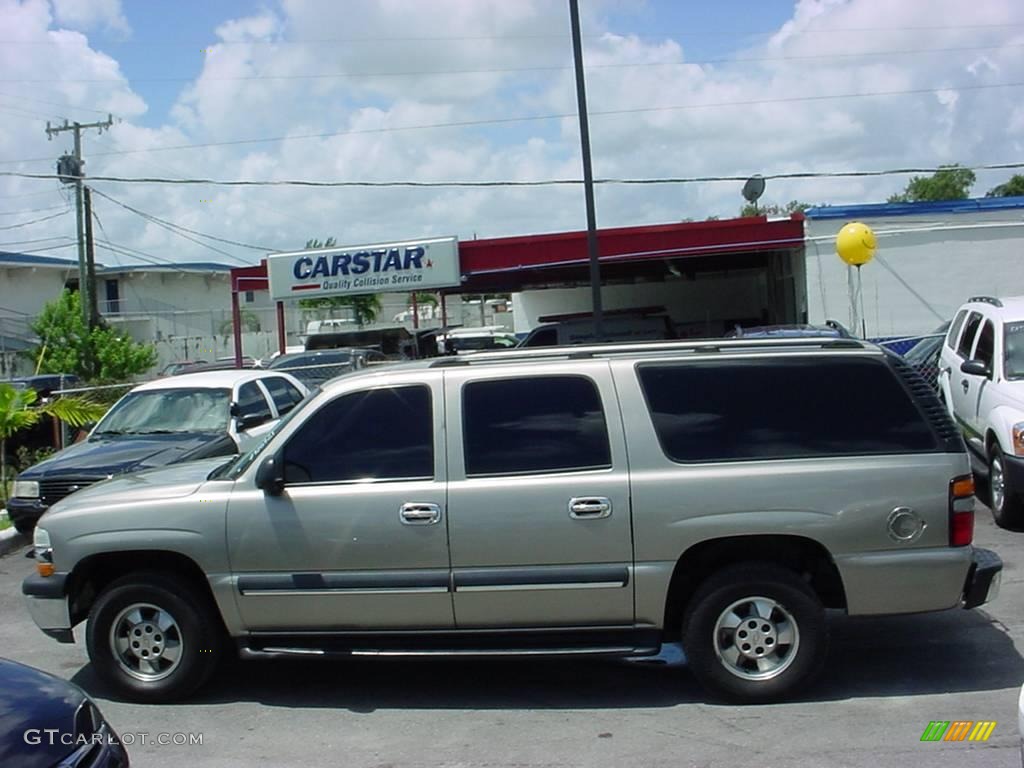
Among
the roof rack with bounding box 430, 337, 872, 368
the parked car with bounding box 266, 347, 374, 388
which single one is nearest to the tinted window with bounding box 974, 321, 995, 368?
the roof rack with bounding box 430, 337, 872, 368

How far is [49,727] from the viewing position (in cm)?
380

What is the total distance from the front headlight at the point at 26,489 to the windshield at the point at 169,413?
39.8 inches

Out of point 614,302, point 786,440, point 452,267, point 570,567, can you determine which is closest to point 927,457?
point 786,440

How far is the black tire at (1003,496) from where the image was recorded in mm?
9156

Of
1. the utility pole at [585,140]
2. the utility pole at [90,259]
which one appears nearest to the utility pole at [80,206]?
the utility pole at [90,259]

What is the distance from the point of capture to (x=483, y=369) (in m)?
5.87

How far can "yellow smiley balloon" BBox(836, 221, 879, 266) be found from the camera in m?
18.7

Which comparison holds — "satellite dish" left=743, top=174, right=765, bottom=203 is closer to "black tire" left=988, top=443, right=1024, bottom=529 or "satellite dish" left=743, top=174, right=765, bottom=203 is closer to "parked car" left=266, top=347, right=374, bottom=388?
"parked car" left=266, top=347, right=374, bottom=388

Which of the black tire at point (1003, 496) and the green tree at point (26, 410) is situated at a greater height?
the green tree at point (26, 410)

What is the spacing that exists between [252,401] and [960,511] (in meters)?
8.16

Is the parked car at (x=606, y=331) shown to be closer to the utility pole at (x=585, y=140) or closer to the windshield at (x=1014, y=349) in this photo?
the utility pole at (x=585, y=140)

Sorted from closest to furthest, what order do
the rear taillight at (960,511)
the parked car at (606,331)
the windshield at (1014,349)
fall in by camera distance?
the rear taillight at (960,511), the windshield at (1014,349), the parked car at (606,331)

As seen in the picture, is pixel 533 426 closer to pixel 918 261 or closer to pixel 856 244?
pixel 856 244

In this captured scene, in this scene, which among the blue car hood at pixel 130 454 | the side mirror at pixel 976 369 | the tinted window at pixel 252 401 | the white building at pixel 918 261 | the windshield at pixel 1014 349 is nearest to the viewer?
the windshield at pixel 1014 349
